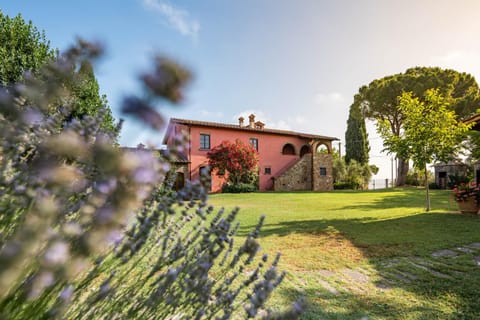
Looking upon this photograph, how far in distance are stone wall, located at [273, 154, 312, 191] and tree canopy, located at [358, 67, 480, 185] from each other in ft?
25.4

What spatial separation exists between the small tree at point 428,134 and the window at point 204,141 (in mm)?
13562

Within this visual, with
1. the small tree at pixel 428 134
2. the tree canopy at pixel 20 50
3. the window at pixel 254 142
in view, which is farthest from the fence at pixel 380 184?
the tree canopy at pixel 20 50

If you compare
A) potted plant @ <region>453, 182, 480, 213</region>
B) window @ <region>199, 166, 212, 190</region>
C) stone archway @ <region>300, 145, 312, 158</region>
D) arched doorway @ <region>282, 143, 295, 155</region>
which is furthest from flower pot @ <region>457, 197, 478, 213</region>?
stone archway @ <region>300, 145, 312, 158</region>

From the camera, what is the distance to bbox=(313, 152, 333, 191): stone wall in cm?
2192

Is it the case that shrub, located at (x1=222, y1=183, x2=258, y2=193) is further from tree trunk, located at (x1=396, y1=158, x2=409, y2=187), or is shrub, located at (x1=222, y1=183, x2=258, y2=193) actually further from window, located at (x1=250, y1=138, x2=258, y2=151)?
tree trunk, located at (x1=396, y1=158, x2=409, y2=187)

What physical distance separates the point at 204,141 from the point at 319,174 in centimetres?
1066

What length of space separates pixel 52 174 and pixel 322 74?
10.5 meters

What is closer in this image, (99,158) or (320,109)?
(99,158)

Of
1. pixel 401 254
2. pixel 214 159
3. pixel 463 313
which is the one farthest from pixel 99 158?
pixel 214 159

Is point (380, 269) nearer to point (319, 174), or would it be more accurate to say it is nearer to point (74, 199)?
point (74, 199)

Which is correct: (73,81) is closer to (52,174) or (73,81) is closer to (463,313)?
(52,174)

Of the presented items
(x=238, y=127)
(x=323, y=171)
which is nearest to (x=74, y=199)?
(x=238, y=127)

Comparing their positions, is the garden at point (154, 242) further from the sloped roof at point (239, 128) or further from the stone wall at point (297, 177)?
the stone wall at point (297, 177)

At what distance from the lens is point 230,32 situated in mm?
5387
